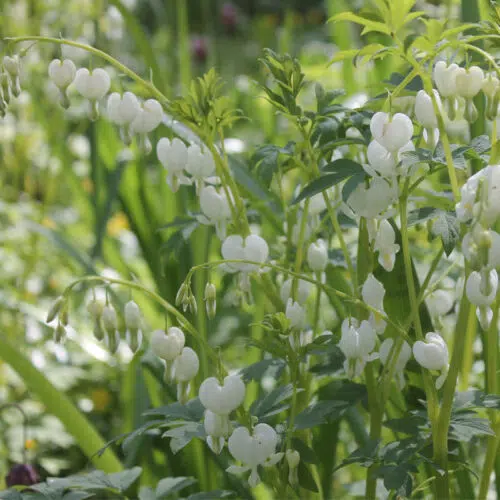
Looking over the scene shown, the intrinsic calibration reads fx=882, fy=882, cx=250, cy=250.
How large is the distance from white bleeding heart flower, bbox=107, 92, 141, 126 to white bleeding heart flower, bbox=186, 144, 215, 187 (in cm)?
8

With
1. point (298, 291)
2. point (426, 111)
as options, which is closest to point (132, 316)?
point (298, 291)

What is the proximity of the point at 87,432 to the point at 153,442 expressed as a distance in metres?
0.40

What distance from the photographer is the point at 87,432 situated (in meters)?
1.34

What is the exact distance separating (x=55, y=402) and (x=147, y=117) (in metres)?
0.52

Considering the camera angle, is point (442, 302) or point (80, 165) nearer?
point (442, 302)

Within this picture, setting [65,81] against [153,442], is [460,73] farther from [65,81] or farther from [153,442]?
[153,442]

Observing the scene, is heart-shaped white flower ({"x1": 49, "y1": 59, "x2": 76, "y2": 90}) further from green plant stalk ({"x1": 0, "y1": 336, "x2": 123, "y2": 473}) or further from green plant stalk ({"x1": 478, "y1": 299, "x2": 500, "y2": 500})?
green plant stalk ({"x1": 478, "y1": 299, "x2": 500, "y2": 500})

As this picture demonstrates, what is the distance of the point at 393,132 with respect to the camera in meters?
0.87

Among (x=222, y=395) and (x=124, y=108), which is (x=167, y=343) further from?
(x=124, y=108)

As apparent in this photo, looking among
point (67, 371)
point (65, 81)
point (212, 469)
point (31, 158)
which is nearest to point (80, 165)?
point (31, 158)

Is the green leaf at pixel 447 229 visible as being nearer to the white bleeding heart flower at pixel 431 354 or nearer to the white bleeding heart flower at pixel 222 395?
the white bleeding heart flower at pixel 431 354

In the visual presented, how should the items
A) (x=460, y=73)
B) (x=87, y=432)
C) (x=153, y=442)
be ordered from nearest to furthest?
(x=460, y=73) → (x=87, y=432) → (x=153, y=442)

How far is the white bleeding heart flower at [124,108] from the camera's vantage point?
101 cm

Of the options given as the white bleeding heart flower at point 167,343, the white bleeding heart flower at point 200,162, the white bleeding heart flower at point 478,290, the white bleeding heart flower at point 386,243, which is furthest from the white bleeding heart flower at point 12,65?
the white bleeding heart flower at point 478,290
